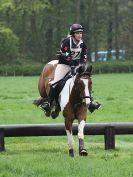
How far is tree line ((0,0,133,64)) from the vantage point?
257 feet

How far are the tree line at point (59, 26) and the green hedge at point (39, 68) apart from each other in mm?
9409

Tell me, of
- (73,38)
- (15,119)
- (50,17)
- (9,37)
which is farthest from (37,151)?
(50,17)

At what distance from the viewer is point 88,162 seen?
32.5 feet

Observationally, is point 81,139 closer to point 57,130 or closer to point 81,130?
point 81,130

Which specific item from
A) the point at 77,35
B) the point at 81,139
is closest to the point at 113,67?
the point at 77,35

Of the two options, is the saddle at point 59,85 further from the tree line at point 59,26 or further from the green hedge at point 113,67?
the tree line at point 59,26

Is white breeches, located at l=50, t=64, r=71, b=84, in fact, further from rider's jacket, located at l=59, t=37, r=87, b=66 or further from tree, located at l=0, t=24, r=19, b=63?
tree, located at l=0, t=24, r=19, b=63

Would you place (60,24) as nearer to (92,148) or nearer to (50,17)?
(50,17)

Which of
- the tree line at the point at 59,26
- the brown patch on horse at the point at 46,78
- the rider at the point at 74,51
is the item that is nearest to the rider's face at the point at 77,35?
the rider at the point at 74,51

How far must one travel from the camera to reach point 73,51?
1176 cm

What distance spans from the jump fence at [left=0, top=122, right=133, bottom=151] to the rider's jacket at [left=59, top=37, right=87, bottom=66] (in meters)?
1.55

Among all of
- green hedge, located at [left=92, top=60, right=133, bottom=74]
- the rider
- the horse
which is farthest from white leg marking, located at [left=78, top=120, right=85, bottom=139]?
green hedge, located at [left=92, top=60, right=133, bottom=74]

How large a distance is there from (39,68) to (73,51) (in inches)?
2064

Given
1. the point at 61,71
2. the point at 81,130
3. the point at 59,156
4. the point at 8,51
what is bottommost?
the point at 8,51
